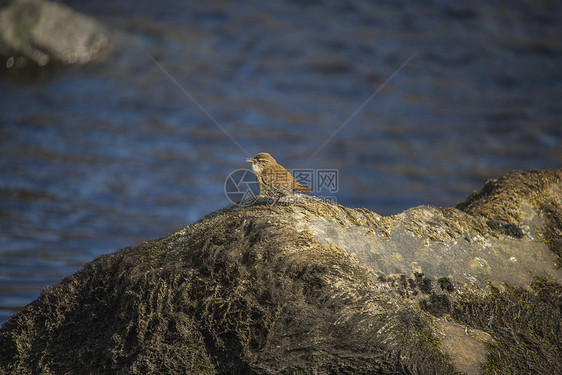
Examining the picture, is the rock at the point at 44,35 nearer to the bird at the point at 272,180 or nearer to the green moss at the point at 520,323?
the bird at the point at 272,180

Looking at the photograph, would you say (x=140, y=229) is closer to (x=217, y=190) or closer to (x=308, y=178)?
(x=217, y=190)

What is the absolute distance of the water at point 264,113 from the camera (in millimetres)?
12094

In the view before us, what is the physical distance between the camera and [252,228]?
13.5ft

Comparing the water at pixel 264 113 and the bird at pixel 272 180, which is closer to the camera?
the bird at pixel 272 180

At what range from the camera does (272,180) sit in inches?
214

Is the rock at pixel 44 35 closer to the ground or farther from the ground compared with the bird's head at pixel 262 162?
closer to the ground

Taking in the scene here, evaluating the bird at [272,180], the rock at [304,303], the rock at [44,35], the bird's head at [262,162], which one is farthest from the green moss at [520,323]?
the rock at [44,35]

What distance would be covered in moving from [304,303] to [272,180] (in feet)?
6.19

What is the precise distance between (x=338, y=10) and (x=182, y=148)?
27.7 feet

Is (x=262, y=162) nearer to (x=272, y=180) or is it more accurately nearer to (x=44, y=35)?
(x=272, y=180)

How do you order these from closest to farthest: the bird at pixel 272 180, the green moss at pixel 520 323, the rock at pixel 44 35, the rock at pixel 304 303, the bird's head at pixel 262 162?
the rock at pixel 304 303, the green moss at pixel 520 323, the bird at pixel 272 180, the bird's head at pixel 262 162, the rock at pixel 44 35

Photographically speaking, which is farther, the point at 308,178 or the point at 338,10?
the point at 338,10

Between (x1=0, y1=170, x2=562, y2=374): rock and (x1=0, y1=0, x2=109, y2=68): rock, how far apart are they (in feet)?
52.5

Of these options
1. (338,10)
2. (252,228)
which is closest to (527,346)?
(252,228)
